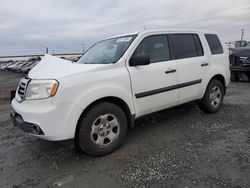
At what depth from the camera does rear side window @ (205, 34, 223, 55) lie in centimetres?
500

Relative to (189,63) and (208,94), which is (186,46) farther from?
(208,94)

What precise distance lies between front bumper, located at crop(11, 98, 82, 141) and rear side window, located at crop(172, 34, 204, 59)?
232 cm

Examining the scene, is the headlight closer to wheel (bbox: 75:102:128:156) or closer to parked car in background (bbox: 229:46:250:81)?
wheel (bbox: 75:102:128:156)

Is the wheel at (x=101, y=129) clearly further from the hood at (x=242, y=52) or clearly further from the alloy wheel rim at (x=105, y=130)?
the hood at (x=242, y=52)

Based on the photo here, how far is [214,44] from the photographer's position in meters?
5.10

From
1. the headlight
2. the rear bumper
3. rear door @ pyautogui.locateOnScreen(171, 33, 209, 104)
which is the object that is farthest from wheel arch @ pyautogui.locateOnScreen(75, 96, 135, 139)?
the rear bumper

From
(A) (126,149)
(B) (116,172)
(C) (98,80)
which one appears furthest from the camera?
(A) (126,149)

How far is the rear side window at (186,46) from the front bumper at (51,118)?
2.32 metres

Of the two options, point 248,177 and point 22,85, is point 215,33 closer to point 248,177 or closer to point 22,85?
point 248,177

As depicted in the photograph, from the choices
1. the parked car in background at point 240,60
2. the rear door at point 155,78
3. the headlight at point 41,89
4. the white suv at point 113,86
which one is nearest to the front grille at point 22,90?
the white suv at point 113,86

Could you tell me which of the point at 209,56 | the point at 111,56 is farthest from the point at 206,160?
the point at 209,56

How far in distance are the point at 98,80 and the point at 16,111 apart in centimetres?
127

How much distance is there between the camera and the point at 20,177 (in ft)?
9.78

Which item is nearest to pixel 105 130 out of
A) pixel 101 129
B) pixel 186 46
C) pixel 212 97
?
pixel 101 129
